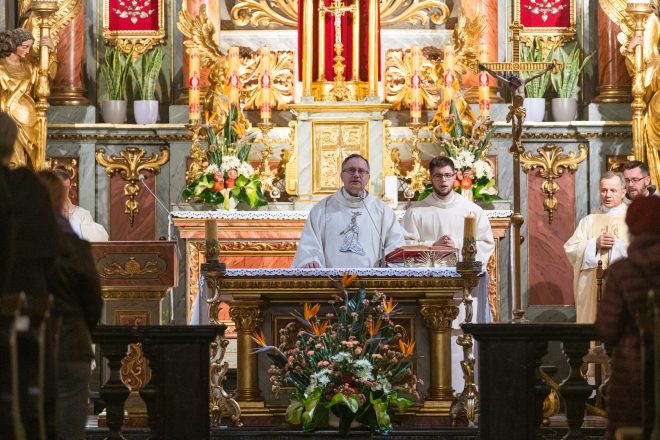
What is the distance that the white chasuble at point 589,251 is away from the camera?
11.9 m

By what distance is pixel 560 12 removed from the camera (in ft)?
46.1

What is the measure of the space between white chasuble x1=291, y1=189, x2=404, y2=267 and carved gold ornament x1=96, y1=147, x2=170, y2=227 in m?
3.22

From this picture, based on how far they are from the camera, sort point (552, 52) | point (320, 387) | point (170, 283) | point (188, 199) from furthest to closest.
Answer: point (552, 52) < point (188, 199) < point (170, 283) < point (320, 387)

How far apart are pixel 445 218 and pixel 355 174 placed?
1.24 metres

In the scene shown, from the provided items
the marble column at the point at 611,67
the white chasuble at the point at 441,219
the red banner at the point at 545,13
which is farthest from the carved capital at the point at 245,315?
the red banner at the point at 545,13

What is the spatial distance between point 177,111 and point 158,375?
19.2 ft

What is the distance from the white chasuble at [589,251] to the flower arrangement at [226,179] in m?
2.78

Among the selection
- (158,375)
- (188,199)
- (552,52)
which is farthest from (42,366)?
(552,52)

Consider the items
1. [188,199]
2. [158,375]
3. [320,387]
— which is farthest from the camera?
[188,199]

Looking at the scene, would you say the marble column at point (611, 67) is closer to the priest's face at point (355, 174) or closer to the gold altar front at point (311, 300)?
the priest's face at point (355, 174)

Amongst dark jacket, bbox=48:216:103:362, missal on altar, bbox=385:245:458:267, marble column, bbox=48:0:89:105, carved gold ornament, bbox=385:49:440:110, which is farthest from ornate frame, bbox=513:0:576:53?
dark jacket, bbox=48:216:103:362

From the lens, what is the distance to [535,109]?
13.6 metres

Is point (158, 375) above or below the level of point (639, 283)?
below

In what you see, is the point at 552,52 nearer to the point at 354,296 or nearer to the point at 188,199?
the point at 188,199
